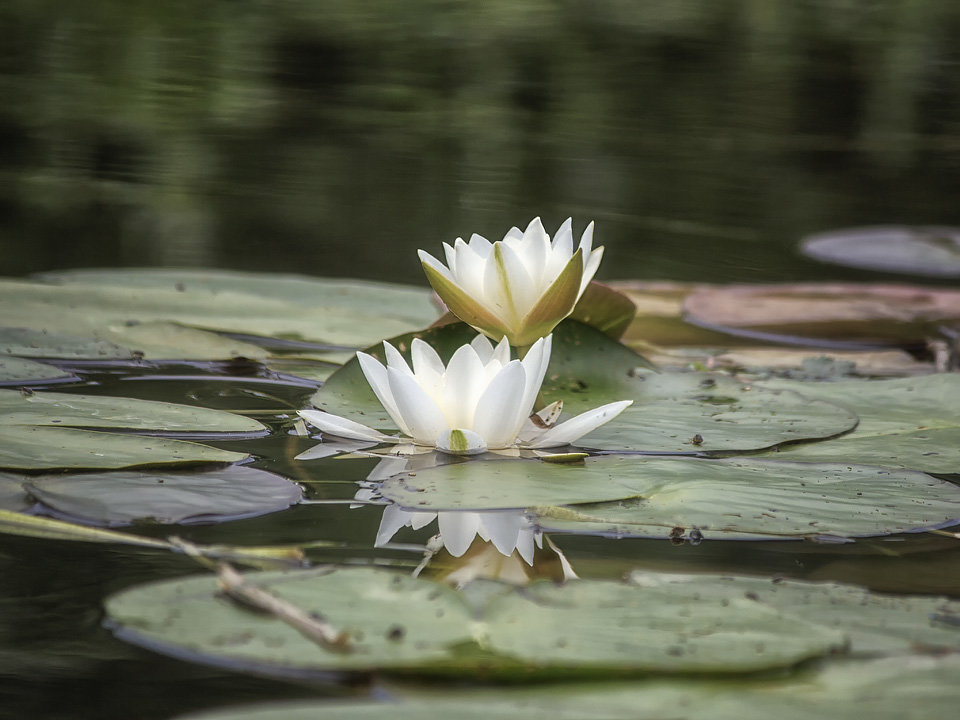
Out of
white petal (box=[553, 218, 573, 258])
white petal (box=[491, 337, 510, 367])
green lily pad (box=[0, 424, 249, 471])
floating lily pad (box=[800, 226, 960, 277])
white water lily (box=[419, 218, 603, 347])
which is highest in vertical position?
floating lily pad (box=[800, 226, 960, 277])

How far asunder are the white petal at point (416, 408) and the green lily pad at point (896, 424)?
12.8 inches

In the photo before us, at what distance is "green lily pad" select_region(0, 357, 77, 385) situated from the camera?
1.11m

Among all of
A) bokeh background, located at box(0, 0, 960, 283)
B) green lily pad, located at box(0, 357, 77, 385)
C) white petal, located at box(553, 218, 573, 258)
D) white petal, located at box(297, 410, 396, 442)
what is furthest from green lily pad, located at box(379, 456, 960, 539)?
bokeh background, located at box(0, 0, 960, 283)

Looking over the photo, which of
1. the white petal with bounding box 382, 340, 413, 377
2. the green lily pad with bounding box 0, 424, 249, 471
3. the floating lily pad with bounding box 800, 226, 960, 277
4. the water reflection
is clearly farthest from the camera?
the floating lily pad with bounding box 800, 226, 960, 277

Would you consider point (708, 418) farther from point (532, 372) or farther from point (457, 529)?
point (457, 529)

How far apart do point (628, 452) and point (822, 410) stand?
269 millimetres

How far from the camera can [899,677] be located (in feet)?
1.79

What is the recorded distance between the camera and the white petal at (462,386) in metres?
0.93

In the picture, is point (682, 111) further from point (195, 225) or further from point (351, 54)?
point (195, 225)

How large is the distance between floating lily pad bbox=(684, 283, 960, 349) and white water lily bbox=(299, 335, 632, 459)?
0.72 metres

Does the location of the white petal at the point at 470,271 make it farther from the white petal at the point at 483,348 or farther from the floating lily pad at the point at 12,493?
the floating lily pad at the point at 12,493

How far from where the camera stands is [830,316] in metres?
1.71

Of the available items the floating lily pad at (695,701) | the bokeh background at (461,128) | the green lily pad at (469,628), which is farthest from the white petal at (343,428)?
the bokeh background at (461,128)

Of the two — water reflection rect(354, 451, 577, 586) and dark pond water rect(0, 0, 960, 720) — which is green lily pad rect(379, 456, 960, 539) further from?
dark pond water rect(0, 0, 960, 720)
